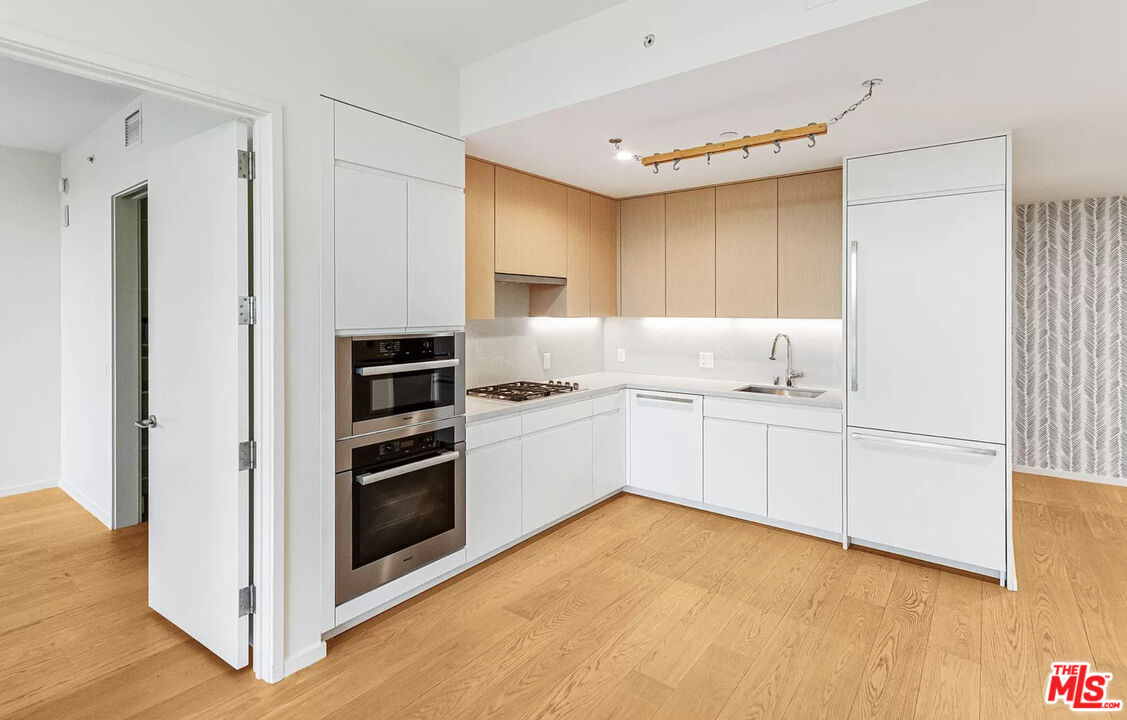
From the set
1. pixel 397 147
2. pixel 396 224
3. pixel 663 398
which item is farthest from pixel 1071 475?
pixel 397 147

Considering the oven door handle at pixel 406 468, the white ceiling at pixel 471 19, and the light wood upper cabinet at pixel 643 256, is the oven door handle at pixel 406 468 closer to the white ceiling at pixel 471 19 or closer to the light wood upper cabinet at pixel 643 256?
the white ceiling at pixel 471 19

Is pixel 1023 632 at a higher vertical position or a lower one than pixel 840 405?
lower

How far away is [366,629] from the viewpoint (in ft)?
8.87

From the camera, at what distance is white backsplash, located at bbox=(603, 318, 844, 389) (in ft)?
14.2

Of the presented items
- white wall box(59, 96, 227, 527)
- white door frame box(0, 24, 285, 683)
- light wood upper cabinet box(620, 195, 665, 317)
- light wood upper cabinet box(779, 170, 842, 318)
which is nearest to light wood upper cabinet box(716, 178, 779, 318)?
light wood upper cabinet box(779, 170, 842, 318)

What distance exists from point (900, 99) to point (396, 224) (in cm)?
231

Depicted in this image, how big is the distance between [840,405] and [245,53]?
3.50 m

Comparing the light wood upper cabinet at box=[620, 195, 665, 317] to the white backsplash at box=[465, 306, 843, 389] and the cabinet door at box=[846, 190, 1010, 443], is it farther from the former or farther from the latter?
the cabinet door at box=[846, 190, 1010, 443]

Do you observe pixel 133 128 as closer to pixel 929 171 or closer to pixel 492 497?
pixel 492 497

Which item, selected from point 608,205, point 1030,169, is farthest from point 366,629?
point 1030,169

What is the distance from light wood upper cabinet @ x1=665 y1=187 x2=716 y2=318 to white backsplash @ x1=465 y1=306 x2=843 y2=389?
0.31 metres

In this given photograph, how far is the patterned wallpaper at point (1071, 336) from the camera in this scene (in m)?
4.93

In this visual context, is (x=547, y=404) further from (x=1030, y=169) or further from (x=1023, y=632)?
(x=1030, y=169)

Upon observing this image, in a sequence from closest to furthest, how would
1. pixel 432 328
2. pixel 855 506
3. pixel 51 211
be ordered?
pixel 432 328, pixel 855 506, pixel 51 211
